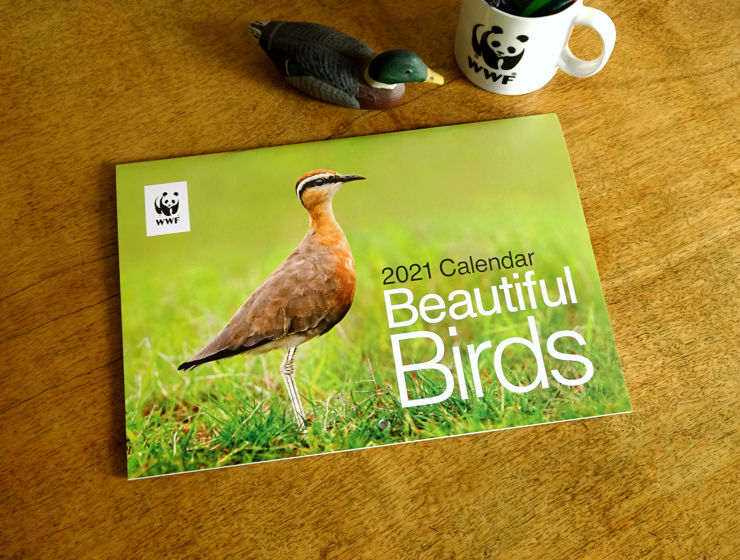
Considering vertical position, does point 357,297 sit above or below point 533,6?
below

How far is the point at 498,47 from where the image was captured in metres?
0.54

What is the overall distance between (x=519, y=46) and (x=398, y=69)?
108 millimetres

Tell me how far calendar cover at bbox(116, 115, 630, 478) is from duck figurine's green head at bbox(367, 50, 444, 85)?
0.06 m

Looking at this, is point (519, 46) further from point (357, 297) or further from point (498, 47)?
point (357, 297)

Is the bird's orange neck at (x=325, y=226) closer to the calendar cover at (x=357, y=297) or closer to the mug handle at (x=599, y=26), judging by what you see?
the calendar cover at (x=357, y=297)

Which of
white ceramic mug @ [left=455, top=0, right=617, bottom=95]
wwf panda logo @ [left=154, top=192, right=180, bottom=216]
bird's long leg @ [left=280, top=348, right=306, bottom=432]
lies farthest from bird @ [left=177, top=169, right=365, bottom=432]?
white ceramic mug @ [left=455, top=0, right=617, bottom=95]

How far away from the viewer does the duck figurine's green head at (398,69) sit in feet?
1.73

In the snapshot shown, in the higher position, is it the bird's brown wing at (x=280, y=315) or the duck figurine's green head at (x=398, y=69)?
the duck figurine's green head at (x=398, y=69)

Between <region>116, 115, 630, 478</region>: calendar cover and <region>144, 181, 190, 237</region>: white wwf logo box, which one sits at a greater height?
<region>144, 181, 190, 237</region>: white wwf logo box

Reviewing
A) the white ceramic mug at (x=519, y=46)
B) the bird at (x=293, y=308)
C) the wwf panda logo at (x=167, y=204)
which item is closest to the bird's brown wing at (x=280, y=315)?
the bird at (x=293, y=308)

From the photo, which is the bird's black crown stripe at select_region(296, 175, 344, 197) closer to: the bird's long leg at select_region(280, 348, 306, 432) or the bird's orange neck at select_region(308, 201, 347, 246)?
the bird's orange neck at select_region(308, 201, 347, 246)

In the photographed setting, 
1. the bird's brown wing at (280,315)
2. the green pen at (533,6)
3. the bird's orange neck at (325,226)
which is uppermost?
the green pen at (533,6)

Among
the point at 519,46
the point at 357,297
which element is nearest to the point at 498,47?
the point at 519,46

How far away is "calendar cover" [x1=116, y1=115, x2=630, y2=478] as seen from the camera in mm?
512
